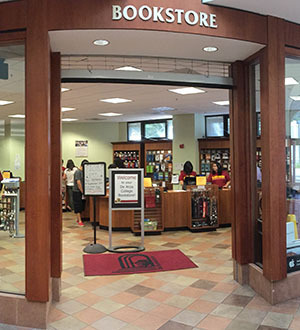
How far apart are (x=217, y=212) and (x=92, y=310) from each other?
15.7 ft

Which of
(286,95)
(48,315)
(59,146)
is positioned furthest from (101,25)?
(48,315)

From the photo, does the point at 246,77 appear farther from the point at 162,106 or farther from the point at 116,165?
the point at 162,106

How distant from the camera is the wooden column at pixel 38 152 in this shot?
10.6 feet

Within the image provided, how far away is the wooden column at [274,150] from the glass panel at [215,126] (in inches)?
327

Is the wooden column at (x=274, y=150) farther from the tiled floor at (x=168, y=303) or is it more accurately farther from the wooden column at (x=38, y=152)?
the wooden column at (x=38, y=152)

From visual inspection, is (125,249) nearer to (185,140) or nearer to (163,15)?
(163,15)

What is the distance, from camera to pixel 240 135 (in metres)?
4.34

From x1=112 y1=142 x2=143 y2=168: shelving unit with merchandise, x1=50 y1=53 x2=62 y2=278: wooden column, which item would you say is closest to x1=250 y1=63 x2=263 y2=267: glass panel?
x1=50 y1=53 x2=62 y2=278: wooden column

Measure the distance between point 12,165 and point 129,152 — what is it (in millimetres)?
9908

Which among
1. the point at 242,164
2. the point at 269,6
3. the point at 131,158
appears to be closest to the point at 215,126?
the point at 131,158

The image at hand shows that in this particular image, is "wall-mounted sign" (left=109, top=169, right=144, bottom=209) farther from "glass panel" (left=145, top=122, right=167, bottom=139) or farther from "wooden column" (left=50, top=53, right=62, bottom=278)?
"glass panel" (left=145, top=122, right=167, bottom=139)

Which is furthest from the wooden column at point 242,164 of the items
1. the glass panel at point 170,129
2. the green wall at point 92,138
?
the green wall at point 92,138

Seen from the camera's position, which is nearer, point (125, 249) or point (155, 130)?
point (125, 249)

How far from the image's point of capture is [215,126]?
12.1 m
